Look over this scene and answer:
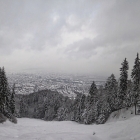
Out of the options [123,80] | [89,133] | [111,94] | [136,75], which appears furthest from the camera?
[111,94]

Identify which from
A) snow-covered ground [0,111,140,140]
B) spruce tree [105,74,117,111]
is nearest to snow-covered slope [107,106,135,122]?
spruce tree [105,74,117,111]

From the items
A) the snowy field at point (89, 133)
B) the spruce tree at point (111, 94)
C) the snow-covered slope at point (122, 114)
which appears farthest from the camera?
the spruce tree at point (111, 94)

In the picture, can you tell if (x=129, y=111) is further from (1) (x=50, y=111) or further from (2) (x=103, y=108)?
(1) (x=50, y=111)

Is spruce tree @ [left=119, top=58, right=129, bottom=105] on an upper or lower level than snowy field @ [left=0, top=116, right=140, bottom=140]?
upper

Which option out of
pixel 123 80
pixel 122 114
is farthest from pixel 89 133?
pixel 123 80

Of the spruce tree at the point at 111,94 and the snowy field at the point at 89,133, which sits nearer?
the snowy field at the point at 89,133

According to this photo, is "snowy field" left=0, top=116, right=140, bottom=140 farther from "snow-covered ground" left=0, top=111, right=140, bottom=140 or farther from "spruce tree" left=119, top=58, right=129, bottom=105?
"spruce tree" left=119, top=58, right=129, bottom=105

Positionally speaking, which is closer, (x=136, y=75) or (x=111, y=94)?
(x=136, y=75)

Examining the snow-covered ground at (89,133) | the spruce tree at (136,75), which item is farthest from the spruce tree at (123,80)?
the snow-covered ground at (89,133)

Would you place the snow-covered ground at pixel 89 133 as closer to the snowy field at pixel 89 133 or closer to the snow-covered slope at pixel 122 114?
the snowy field at pixel 89 133

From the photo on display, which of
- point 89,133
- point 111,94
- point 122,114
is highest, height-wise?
point 111,94

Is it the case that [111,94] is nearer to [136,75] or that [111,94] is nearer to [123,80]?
[123,80]

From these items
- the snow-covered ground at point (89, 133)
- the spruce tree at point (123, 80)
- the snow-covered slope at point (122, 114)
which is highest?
the spruce tree at point (123, 80)

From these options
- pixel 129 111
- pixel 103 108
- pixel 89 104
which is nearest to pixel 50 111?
pixel 89 104
